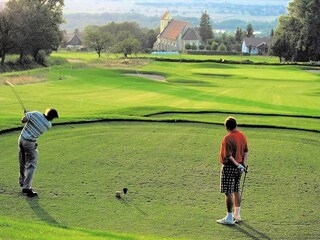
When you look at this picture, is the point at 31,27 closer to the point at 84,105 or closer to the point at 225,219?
the point at 84,105

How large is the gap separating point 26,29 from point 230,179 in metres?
67.6

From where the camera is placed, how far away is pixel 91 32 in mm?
129750

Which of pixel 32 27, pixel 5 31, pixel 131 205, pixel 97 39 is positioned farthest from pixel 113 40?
pixel 131 205

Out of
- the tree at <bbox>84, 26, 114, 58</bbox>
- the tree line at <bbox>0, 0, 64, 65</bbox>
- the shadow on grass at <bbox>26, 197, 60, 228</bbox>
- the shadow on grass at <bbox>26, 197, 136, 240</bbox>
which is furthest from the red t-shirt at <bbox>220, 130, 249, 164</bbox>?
the tree at <bbox>84, 26, 114, 58</bbox>

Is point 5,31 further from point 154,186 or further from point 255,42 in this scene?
point 255,42

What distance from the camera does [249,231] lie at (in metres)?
9.45

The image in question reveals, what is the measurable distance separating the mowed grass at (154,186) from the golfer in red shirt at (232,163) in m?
0.38

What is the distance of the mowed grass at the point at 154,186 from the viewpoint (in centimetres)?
936

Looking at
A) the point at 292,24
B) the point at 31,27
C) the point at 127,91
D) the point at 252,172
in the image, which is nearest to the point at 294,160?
the point at 252,172

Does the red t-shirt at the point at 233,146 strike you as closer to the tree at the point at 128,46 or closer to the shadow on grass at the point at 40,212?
the shadow on grass at the point at 40,212

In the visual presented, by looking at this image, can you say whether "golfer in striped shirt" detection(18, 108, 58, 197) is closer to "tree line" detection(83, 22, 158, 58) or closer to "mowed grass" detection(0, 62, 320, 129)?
"mowed grass" detection(0, 62, 320, 129)

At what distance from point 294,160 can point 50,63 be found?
72.9m

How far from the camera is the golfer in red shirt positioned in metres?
10.1

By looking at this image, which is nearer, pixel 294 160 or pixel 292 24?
→ pixel 294 160
